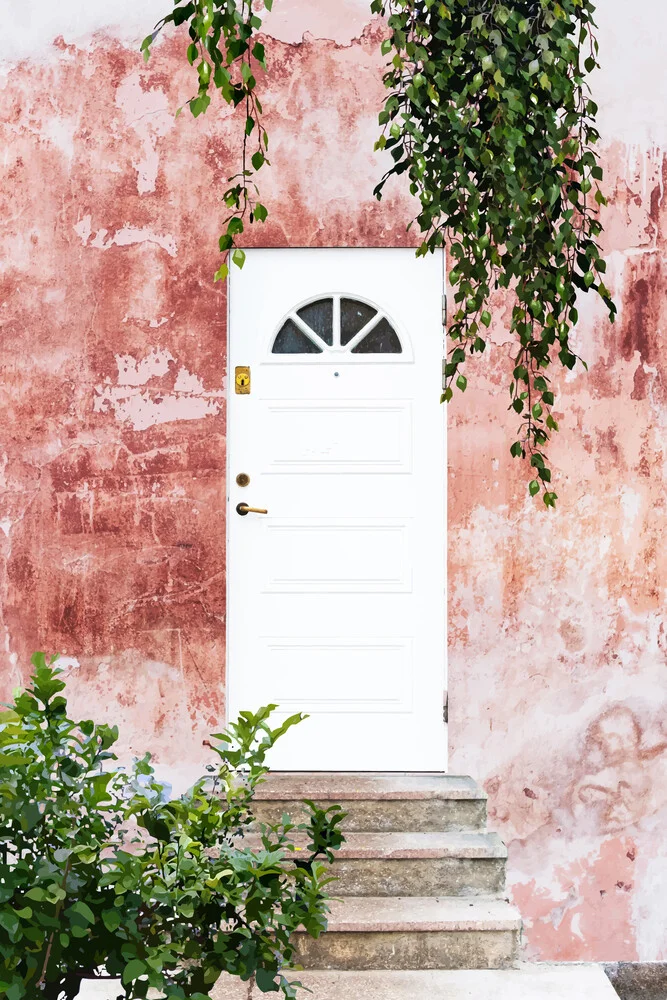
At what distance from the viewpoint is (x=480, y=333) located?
11.7ft

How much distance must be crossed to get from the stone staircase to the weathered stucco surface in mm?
254

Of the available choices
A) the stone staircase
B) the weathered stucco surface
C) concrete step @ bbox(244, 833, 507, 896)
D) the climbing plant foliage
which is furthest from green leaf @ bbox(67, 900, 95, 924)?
the weathered stucco surface

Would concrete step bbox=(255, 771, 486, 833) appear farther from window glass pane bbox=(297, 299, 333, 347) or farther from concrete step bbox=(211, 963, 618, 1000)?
window glass pane bbox=(297, 299, 333, 347)

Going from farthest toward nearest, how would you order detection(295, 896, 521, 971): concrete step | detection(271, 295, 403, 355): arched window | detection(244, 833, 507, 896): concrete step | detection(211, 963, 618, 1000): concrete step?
detection(271, 295, 403, 355): arched window < detection(244, 833, 507, 896): concrete step < detection(295, 896, 521, 971): concrete step < detection(211, 963, 618, 1000): concrete step

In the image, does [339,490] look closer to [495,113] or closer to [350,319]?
[350,319]

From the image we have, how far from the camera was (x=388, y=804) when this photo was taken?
129 inches

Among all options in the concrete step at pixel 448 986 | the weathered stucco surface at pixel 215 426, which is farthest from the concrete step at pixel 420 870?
the weathered stucco surface at pixel 215 426

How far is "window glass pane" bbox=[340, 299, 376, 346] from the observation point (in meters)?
3.61

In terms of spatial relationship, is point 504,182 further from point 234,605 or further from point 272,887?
point 234,605

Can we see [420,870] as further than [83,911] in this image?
Yes

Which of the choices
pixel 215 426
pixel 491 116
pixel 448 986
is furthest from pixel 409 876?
pixel 491 116

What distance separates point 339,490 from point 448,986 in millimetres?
1560

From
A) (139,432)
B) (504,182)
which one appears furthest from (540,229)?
(139,432)

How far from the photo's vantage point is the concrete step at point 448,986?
2.64 meters
